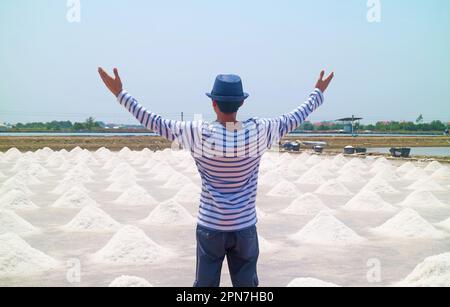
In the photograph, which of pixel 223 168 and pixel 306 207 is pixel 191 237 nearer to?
pixel 306 207

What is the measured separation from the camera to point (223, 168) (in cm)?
286

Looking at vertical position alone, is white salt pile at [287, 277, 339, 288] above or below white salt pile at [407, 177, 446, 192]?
above

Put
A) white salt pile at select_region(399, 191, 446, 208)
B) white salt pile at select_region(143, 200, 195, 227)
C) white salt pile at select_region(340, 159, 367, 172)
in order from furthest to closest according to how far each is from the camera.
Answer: white salt pile at select_region(340, 159, 367, 172), white salt pile at select_region(399, 191, 446, 208), white salt pile at select_region(143, 200, 195, 227)

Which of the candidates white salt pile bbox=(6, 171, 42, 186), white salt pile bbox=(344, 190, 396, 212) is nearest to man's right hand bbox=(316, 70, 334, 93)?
white salt pile bbox=(344, 190, 396, 212)

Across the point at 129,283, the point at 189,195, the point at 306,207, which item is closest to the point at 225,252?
the point at 129,283

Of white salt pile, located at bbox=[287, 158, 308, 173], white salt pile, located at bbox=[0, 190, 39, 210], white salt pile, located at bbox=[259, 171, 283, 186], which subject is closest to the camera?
white salt pile, located at bbox=[0, 190, 39, 210]

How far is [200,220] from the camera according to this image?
293 centimetres

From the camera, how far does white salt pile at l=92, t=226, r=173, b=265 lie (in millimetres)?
7449

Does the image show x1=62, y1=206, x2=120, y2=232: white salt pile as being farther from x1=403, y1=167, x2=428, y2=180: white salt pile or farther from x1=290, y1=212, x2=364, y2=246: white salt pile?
x1=403, y1=167, x2=428, y2=180: white salt pile

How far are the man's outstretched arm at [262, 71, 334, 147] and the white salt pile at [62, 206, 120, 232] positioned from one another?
7.15m

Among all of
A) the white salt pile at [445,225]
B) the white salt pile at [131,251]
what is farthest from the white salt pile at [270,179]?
the white salt pile at [131,251]
